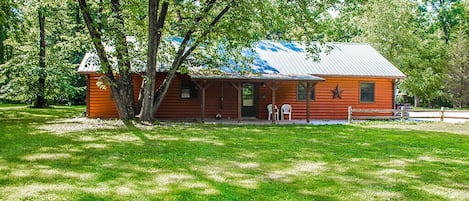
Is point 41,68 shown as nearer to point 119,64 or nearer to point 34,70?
point 34,70

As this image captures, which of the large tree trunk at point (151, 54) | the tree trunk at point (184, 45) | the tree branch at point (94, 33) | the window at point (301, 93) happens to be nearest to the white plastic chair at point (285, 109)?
the window at point (301, 93)

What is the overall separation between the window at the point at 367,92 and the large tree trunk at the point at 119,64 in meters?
10.0

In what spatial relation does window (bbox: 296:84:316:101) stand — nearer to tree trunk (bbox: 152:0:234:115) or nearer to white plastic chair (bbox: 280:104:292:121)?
white plastic chair (bbox: 280:104:292:121)

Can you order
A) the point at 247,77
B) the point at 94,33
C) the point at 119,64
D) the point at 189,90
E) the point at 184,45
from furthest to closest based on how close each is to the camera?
the point at 189,90
the point at 247,77
the point at 184,45
the point at 119,64
the point at 94,33

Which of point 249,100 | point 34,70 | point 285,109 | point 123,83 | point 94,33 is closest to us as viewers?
point 94,33

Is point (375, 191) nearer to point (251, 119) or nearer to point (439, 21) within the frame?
point (251, 119)

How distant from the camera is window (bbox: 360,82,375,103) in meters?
18.2

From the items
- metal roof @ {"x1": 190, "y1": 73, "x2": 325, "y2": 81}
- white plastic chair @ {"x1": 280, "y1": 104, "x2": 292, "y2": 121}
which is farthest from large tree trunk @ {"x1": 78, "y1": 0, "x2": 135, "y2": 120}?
white plastic chair @ {"x1": 280, "y1": 104, "x2": 292, "y2": 121}

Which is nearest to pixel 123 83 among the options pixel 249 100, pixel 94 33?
pixel 94 33

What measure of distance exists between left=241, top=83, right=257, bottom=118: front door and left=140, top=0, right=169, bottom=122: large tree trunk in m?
4.69

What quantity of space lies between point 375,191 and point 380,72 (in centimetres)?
1373

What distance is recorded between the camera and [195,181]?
576 cm

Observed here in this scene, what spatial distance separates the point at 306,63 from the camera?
18.4m

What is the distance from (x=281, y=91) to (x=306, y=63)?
6.58 ft
